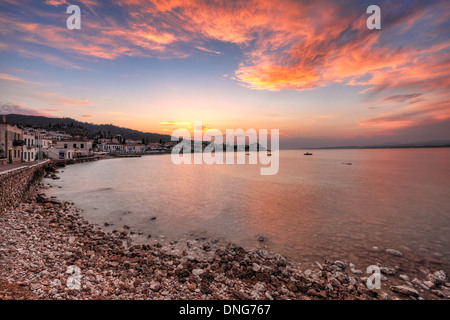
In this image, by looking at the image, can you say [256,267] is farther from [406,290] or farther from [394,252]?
[394,252]

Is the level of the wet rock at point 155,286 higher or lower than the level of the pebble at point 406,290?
higher

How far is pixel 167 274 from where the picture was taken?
23.0 ft

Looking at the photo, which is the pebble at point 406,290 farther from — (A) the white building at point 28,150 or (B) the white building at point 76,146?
(B) the white building at point 76,146

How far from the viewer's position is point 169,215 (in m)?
15.6

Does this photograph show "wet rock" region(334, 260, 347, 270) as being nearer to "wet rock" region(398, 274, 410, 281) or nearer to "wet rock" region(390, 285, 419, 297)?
"wet rock" region(390, 285, 419, 297)

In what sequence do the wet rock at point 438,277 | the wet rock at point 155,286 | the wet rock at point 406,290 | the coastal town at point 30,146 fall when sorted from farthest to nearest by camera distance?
1. the coastal town at point 30,146
2. the wet rock at point 438,277
3. the wet rock at point 406,290
4. the wet rock at point 155,286

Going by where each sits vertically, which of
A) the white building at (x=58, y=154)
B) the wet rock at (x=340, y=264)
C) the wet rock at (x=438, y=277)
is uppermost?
the white building at (x=58, y=154)

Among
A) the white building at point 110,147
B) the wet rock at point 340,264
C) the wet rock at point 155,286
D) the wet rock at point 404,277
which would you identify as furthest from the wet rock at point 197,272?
the white building at point 110,147

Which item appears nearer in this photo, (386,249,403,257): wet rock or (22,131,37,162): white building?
(386,249,403,257): wet rock

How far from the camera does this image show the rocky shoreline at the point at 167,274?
5.79m

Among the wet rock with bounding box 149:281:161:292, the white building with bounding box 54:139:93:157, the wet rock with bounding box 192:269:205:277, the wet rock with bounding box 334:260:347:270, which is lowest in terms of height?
the wet rock with bounding box 334:260:347:270

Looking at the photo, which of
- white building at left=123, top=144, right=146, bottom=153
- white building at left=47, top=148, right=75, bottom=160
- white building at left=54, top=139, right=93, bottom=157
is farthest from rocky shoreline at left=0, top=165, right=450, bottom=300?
white building at left=123, top=144, right=146, bottom=153

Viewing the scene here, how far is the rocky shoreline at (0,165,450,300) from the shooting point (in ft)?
19.0

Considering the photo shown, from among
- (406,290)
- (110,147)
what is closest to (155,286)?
(406,290)
